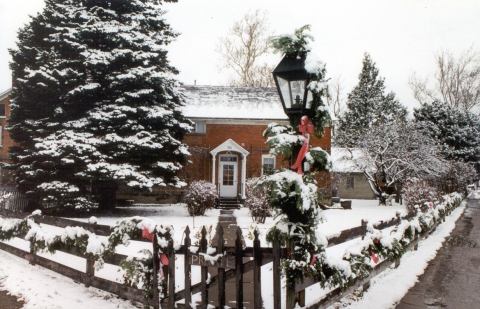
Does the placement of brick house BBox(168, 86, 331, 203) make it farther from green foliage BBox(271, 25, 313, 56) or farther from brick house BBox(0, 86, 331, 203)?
green foliage BBox(271, 25, 313, 56)

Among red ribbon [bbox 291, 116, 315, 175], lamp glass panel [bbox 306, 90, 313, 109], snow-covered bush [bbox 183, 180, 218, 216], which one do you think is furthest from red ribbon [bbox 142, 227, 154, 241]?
snow-covered bush [bbox 183, 180, 218, 216]

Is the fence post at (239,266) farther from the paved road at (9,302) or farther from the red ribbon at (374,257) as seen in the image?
the paved road at (9,302)

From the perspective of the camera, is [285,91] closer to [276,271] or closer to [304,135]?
[304,135]

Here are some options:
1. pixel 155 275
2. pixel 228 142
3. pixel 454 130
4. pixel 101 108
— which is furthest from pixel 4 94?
pixel 454 130

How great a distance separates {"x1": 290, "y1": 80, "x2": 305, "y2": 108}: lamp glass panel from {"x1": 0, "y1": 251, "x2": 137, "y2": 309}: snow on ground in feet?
12.5

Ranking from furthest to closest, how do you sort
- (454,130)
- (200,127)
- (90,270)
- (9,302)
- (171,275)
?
(454,130)
(200,127)
(90,270)
(9,302)
(171,275)

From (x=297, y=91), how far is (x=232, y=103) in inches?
976

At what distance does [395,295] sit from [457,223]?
14.9 metres

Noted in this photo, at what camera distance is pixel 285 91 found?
5.32 meters

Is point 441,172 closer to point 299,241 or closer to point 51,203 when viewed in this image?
point 51,203

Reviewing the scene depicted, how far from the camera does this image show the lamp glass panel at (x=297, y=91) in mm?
5215

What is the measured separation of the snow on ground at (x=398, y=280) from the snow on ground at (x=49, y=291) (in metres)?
3.82

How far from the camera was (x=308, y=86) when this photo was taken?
17.0ft

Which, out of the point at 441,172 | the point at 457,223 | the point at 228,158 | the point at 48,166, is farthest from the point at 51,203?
the point at 441,172
